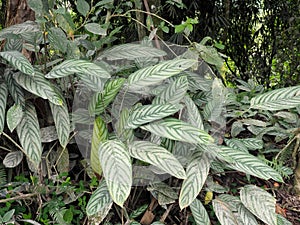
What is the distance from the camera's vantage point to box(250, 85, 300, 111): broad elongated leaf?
1040mm

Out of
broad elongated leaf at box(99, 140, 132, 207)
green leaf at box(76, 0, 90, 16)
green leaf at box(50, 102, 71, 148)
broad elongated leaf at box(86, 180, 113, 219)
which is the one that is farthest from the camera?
green leaf at box(76, 0, 90, 16)

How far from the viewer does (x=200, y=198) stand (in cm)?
121

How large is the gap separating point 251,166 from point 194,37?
95.7 inches

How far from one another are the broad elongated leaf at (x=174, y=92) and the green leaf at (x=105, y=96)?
0.46 ft

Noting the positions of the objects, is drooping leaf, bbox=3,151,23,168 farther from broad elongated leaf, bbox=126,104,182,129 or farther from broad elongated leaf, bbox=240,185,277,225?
broad elongated leaf, bbox=240,185,277,225

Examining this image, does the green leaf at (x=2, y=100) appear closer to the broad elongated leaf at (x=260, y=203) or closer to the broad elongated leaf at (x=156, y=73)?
the broad elongated leaf at (x=156, y=73)

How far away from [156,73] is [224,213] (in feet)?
A: 1.40

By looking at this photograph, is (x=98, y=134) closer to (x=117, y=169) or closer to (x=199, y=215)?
(x=117, y=169)

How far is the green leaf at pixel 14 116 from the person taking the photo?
0.97 meters

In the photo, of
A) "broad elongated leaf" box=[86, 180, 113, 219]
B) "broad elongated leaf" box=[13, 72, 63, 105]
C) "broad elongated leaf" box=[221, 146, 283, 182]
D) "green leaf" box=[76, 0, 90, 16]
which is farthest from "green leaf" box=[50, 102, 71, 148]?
"broad elongated leaf" box=[221, 146, 283, 182]

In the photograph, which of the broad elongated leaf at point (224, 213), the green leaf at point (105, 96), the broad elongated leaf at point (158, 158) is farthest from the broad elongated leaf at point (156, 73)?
the broad elongated leaf at point (224, 213)

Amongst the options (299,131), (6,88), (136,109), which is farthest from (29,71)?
(299,131)

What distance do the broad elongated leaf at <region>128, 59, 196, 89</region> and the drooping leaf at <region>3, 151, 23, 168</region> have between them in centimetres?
41

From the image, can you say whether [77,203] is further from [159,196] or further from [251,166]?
[251,166]
